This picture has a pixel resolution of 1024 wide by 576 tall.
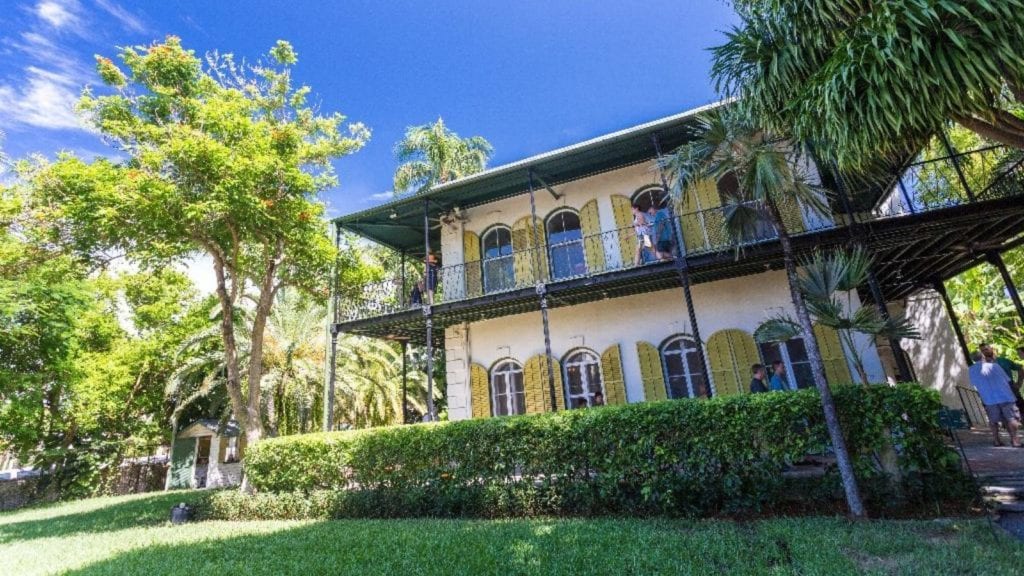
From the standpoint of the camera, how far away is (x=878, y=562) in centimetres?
371

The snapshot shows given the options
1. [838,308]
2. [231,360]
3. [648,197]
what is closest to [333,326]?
[231,360]

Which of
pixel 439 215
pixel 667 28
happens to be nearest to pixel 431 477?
pixel 439 215

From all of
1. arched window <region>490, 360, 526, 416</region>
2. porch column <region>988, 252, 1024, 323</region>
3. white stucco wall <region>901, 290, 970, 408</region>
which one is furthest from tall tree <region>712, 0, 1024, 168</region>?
white stucco wall <region>901, 290, 970, 408</region>

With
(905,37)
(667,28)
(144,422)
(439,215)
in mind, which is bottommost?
(144,422)

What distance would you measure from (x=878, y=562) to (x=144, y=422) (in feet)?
76.6

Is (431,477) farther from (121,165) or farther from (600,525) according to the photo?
(121,165)

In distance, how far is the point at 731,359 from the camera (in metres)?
9.42

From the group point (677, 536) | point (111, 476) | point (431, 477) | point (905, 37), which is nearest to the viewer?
point (905, 37)

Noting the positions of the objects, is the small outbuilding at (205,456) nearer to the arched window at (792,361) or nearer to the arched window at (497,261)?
the arched window at (497,261)

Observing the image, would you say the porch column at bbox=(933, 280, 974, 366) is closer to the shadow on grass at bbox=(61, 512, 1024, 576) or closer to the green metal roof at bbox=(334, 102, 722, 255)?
the green metal roof at bbox=(334, 102, 722, 255)

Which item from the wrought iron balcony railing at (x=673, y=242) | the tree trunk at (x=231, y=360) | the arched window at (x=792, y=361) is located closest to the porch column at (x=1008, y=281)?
the wrought iron balcony railing at (x=673, y=242)

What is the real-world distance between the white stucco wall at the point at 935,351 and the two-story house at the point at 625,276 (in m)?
0.05

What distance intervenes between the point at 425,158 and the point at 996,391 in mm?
20159

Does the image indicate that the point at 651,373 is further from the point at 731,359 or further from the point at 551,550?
the point at 551,550
